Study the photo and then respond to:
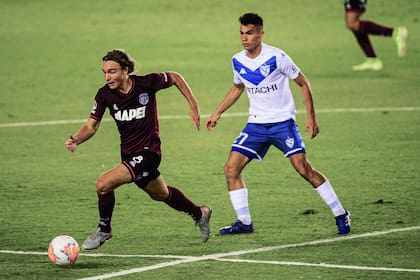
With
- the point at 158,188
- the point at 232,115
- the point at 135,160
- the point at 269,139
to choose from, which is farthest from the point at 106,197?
the point at 232,115

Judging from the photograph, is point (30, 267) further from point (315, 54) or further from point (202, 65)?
point (315, 54)

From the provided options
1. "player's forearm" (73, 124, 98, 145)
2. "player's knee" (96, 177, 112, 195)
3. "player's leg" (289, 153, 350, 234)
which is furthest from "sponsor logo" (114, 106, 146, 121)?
"player's leg" (289, 153, 350, 234)

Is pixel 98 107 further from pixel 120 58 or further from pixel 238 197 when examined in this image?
pixel 238 197

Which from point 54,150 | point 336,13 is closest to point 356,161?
point 54,150

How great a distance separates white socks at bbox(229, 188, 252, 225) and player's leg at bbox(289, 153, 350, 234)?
1.96 feet

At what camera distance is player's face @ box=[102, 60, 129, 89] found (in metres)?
11.7

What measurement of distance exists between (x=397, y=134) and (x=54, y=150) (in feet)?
16.4

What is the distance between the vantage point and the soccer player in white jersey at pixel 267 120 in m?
12.2

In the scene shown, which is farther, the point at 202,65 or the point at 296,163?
the point at 202,65

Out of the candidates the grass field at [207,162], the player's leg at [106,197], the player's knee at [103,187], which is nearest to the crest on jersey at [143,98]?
the player's leg at [106,197]

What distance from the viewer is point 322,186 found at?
12242 mm

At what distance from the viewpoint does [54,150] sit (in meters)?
17.7

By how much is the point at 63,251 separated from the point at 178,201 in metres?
1.61

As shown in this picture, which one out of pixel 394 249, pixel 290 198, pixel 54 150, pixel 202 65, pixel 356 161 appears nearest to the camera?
pixel 394 249
